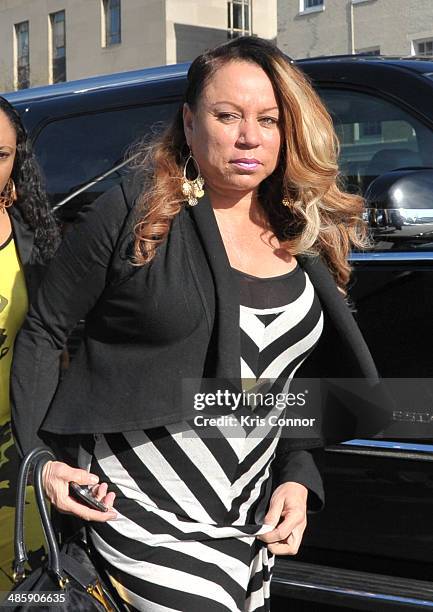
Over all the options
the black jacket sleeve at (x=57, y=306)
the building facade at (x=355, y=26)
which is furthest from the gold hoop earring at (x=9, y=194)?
the building facade at (x=355, y=26)

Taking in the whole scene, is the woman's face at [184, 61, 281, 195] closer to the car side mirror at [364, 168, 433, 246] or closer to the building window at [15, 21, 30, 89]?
the car side mirror at [364, 168, 433, 246]

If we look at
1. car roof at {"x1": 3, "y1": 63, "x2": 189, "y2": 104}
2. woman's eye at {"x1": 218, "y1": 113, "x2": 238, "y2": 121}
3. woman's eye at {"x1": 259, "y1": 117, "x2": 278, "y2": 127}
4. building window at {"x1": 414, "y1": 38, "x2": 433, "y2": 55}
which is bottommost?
woman's eye at {"x1": 259, "y1": 117, "x2": 278, "y2": 127}

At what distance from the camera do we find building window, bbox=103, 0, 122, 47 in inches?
1512

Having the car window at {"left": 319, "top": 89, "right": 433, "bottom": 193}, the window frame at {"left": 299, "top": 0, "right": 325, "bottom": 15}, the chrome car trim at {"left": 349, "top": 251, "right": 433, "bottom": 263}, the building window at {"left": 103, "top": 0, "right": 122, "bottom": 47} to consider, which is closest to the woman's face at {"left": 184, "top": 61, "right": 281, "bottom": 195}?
the chrome car trim at {"left": 349, "top": 251, "right": 433, "bottom": 263}

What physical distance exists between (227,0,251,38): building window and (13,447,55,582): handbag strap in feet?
125

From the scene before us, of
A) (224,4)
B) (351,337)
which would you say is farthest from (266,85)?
(224,4)

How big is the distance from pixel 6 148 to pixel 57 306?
2.08 feet

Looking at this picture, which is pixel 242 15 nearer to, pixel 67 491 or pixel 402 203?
pixel 402 203

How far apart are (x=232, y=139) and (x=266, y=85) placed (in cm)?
14

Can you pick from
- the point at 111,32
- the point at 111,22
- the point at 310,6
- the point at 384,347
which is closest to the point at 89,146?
the point at 384,347

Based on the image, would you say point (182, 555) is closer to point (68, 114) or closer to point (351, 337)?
point (351, 337)

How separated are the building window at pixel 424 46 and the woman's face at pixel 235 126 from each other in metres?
23.5

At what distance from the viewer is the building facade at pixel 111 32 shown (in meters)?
36.6

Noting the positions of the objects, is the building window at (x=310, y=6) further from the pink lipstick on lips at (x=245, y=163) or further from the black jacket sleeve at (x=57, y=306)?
the black jacket sleeve at (x=57, y=306)
